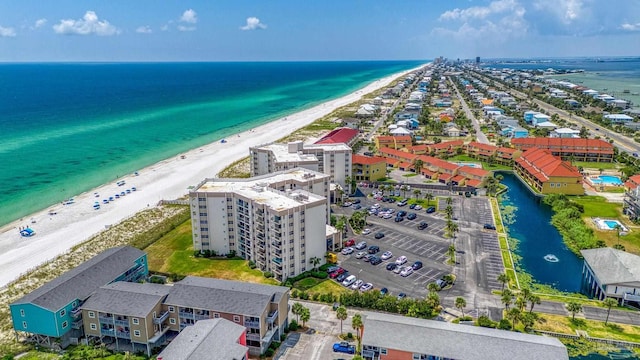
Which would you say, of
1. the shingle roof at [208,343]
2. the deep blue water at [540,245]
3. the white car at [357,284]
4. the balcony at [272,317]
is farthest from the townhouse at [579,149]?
the shingle roof at [208,343]

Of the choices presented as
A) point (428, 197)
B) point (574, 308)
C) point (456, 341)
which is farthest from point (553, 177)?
point (456, 341)

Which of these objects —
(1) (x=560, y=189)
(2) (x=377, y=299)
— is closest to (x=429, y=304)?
(2) (x=377, y=299)

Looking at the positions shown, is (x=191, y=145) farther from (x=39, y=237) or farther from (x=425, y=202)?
(x=425, y=202)

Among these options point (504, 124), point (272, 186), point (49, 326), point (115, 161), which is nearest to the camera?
point (49, 326)

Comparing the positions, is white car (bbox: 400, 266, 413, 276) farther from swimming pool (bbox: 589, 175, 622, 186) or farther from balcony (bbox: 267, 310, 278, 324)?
swimming pool (bbox: 589, 175, 622, 186)

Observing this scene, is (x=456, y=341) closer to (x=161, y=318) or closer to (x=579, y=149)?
(x=161, y=318)

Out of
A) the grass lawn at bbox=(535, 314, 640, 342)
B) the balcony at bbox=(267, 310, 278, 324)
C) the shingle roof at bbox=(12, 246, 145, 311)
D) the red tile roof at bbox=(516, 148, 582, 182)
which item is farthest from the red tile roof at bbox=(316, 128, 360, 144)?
the grass lawn at bbox=(535, 314, 640, 342)

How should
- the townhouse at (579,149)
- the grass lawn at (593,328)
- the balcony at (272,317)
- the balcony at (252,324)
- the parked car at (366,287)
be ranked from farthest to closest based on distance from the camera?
1. the townhouse at (579,149)
2. the parked car at (366,287)
3. the grass lawn at (593,328)
4. the balcony at (272,317)
5. the balcony at (252,324)

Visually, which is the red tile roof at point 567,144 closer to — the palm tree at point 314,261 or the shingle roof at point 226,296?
the palm tree at point 314,261
